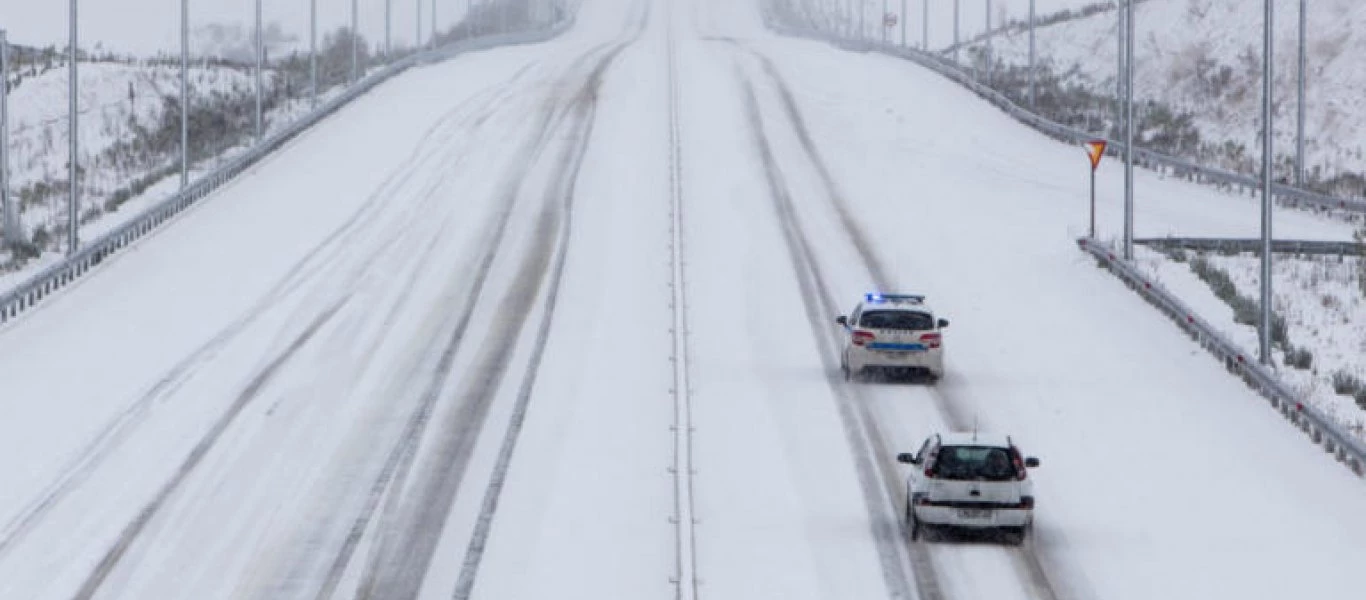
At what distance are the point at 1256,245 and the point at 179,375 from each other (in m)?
26.5

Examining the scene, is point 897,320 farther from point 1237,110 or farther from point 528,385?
point 1237,110

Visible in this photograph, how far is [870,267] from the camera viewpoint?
174 feet

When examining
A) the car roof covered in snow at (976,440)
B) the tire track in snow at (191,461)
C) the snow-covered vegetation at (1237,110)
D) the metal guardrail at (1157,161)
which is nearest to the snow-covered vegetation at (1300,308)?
the snow-covered vegetation at (1237,110)

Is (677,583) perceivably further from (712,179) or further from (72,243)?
(712,179)

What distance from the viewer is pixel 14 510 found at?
105ft

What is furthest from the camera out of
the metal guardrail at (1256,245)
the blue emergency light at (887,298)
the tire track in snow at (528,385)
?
the metal guardrail at (1256,245)

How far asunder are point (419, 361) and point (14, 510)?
1123 centimetres

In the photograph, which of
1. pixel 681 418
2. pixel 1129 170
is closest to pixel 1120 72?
pixel 1129 170

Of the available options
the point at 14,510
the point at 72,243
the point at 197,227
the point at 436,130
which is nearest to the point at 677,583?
the point at 14,510

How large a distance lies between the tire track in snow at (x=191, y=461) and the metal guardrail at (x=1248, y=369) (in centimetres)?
1569

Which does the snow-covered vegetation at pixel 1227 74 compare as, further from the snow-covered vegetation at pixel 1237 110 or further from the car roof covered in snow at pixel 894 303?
the car roof covered in snow at pixel 894 303

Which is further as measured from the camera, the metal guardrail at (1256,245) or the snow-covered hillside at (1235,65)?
the snow-covered hillside at (1235,65)

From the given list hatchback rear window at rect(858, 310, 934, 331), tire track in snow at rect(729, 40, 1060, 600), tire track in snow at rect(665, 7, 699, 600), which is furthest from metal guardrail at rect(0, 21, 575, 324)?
hatchback rear window at rect(858, 310, 934, 331)

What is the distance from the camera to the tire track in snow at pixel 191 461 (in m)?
28.4
